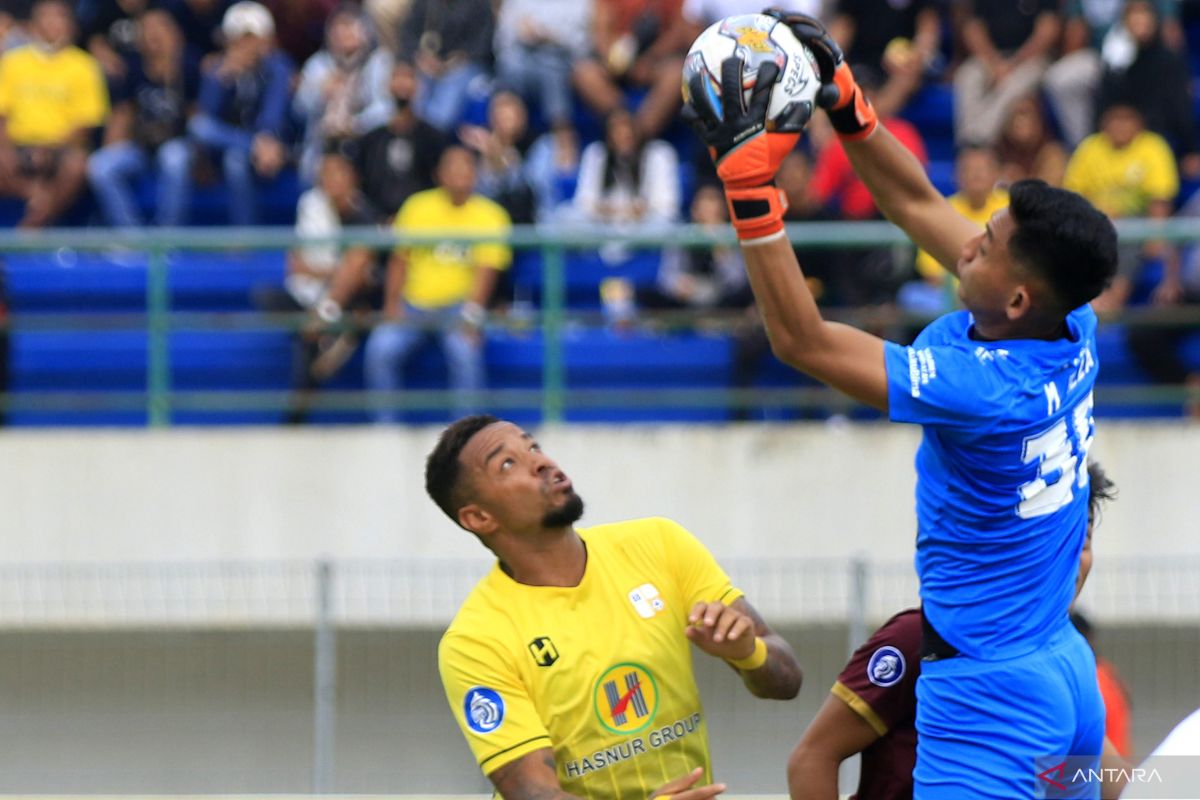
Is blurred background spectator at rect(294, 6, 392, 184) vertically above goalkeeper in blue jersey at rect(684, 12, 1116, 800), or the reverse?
blurred background spectator at rect(294, 6, 392, 184)

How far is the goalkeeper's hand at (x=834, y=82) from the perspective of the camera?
3559mm

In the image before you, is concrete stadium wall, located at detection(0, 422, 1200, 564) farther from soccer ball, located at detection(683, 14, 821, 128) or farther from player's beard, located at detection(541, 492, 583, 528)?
soccer ball, located at detection(683, 14, 821, 128)

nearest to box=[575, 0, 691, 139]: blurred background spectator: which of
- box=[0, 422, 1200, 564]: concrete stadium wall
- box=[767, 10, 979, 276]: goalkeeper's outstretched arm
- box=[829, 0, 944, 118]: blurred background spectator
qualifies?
box=[829, 0, 944, 118]: blurred background spectator

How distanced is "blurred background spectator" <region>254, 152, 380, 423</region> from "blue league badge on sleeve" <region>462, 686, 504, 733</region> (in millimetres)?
5036

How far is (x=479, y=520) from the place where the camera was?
4.04 meters

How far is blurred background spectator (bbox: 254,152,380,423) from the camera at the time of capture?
8.92 meters

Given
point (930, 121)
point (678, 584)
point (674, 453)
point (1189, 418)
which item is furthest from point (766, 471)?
point (678, 584)

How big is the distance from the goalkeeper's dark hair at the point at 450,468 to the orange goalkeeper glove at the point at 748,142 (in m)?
1.05

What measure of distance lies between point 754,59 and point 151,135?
811 cm

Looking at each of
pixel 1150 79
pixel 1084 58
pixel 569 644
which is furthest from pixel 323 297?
pixel 569 644

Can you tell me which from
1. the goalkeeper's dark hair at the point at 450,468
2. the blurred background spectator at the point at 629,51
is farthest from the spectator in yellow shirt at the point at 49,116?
the goalkeeper's dark hair at the point at 450,468

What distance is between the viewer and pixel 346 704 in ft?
27.6

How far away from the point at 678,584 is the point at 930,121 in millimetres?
7647

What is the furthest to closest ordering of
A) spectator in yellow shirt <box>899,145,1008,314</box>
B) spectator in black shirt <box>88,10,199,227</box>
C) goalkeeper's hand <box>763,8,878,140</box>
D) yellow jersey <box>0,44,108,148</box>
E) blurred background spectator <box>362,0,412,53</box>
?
1. blurred background spectator <box>362,0,412,53</box>
2. yellow jersey <box>0,44,108,148</box>
3. spectator in black shirt <box>88,10,199,227</box>
4. spectator in yellow shirt <box>899,145,1008,314</box>
5. goalkeeper's hand <box>763,8,878,140</box>
